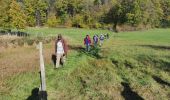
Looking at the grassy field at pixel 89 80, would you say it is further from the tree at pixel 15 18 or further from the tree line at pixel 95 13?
the tree line at pixel 95 13

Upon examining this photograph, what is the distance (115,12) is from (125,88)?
115531mm

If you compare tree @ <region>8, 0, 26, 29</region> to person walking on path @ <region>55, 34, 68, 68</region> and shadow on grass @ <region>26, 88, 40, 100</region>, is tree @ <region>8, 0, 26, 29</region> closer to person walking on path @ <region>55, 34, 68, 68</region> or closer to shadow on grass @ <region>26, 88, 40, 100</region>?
person walking on path @ <region>55, 34, 68, 68</region>

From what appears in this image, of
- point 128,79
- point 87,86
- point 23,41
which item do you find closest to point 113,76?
point 128,79

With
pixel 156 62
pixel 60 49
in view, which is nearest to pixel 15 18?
Result: pixel 156 62

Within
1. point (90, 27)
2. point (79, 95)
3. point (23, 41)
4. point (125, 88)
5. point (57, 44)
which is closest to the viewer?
point (79, 95)

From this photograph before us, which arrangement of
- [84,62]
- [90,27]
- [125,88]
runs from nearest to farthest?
1. [125,88]
2. [84,62]
3. [90,27]

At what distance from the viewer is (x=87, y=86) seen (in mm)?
17562

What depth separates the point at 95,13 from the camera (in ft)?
447

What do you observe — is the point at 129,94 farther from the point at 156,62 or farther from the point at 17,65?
the point at 156,62

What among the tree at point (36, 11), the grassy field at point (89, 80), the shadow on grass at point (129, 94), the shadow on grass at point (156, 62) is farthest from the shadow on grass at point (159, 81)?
the tree at point (36, 11)

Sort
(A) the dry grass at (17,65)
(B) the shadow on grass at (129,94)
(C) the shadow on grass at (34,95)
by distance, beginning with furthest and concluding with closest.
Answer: (A) the dry grass at (17,65)
(C) the shadow on grass at (34,95)
(B) the shadow on grass at (129,94)

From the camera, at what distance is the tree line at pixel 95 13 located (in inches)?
4906

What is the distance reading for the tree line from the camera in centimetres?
12462

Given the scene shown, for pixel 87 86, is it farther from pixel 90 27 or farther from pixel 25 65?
pixel 90 27
